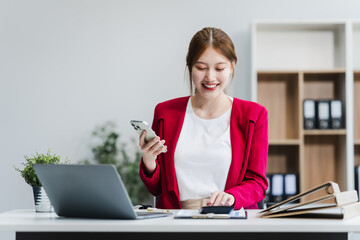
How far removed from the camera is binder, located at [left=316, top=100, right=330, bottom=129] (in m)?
4.28

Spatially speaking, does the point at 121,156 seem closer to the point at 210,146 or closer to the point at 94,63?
the point at 94,63

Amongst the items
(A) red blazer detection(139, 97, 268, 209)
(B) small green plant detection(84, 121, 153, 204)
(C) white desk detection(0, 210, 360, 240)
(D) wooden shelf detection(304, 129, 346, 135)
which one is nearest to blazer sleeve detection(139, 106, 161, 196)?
(A) red blazer detection(139, 97, 268, 209)

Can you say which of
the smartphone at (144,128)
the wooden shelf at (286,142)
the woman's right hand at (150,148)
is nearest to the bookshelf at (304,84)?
the wooden shelf at (286,142)

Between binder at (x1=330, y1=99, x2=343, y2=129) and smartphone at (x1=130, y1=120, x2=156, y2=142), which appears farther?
binder at (x1=330, y1=99, x2=343, y2=129)

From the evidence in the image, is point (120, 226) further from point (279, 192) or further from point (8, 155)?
point (8, 155)

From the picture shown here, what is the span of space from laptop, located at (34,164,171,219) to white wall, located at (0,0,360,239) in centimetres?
306

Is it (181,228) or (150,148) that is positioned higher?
(150,148)

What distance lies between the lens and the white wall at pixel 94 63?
4.66m

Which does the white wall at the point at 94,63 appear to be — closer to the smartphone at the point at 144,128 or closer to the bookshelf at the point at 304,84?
the bookshelf at the point at 304,84

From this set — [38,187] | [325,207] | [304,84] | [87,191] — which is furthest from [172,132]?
[304,84]

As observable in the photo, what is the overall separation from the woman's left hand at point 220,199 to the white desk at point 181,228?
0.25m

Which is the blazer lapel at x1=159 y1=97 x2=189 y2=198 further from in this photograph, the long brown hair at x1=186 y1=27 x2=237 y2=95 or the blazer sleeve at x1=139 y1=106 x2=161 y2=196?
the long brown hair at x1=186 y1=27 x2=237 y2=95

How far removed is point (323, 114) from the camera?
4.29 meters

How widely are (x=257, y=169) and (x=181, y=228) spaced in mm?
782
